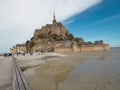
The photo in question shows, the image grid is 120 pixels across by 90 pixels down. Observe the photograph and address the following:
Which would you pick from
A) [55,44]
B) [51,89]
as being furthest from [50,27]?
[51,89]

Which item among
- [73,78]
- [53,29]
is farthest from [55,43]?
[73,78]

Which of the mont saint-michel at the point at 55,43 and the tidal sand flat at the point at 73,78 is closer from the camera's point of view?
the tidal sand flat at the point at 73,78

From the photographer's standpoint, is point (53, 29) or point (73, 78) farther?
point (53, 29)

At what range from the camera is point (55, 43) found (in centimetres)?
11150

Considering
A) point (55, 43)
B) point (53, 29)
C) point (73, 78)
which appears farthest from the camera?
point (53, 29)

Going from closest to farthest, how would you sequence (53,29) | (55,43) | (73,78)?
1. (73,78)
2. (55,43)
3. (53,29)

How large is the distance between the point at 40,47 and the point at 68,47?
24552mm

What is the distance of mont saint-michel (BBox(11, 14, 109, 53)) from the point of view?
110 meters

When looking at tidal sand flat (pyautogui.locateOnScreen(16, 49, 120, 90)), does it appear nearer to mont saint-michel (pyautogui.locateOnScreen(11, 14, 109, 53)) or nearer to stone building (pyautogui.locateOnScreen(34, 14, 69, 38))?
mont saint-michel (pyautogui.locateOnScreen(11, 14, 109, 53))

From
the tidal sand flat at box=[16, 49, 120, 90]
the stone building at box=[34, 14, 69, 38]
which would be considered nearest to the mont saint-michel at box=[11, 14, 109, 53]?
the stone building at box=[34, 14, 69, 38]

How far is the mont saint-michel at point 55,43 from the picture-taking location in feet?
360

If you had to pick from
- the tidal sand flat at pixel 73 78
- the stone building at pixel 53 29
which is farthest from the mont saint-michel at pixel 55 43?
the tidal sand flat at pixel 73 78

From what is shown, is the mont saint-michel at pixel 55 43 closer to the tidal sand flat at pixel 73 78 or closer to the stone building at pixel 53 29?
the stone building at pixel 53 29

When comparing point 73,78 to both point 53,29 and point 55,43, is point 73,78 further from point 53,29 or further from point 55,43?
point 53,29
